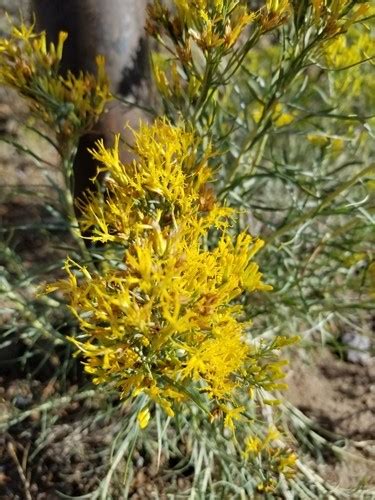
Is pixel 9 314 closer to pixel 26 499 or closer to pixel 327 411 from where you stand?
pixel 26 499

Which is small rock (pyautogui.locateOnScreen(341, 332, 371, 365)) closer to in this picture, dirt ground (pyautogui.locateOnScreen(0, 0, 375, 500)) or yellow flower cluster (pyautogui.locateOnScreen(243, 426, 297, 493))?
dirt ground (pyautogui.locateOnScreen(0, 0, 375, 500))

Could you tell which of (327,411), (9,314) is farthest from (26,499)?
(327,411)

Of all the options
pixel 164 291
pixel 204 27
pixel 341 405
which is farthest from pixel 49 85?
pixel 341 405

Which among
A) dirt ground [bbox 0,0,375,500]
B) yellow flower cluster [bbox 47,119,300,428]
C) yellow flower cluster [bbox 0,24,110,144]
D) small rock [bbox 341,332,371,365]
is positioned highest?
yellow flower cluster [bbox 0,24,110,144]

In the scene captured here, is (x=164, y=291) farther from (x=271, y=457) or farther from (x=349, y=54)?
(x=349, y=54)

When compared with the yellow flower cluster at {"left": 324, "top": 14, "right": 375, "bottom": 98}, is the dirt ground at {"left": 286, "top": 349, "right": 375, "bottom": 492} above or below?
below

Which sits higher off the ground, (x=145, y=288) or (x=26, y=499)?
(x=145, y=288)

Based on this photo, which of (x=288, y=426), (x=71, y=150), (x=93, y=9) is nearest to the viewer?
(x=71, y=150)

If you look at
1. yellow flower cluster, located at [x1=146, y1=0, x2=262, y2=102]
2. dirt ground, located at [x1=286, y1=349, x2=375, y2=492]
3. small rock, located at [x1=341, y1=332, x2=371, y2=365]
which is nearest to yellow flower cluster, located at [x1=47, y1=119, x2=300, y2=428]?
yellow flower cluster, located at [x1=146, y1=0, x2=262, y2=102]
